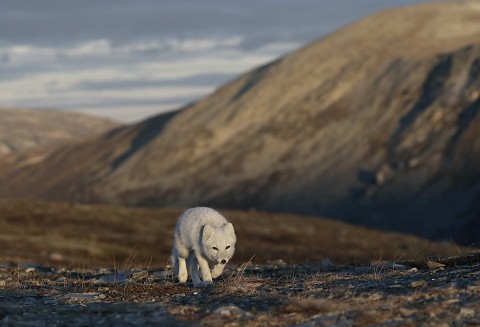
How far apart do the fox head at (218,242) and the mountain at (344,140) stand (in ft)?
268

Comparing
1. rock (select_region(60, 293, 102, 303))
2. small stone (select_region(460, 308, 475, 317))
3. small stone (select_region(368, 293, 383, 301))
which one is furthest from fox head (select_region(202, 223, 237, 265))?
small stone (select_region(460, 308, 475, 317))

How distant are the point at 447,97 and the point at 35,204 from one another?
6492 centimetres

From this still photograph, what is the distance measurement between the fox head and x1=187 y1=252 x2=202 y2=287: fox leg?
2.41 feet

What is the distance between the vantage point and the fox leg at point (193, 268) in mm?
16844

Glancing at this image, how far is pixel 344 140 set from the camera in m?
127

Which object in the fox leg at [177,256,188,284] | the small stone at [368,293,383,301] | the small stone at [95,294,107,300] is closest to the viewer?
the small stone at [368,293,383,301]

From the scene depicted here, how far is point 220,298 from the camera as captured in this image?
48.0 feet

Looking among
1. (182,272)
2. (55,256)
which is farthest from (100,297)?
(55,256)

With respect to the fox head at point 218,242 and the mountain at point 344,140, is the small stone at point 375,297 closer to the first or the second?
the fox head at point 218,242

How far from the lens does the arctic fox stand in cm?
1614

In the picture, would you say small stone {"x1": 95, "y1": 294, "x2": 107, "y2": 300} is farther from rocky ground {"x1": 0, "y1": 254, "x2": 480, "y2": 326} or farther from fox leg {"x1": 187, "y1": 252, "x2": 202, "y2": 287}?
fox leg {"x1": 187, "y1": 252, "x2": 202, "y2": 287}

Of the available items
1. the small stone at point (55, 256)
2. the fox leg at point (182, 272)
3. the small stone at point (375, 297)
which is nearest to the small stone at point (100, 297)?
the fox leg at point (182, 272)

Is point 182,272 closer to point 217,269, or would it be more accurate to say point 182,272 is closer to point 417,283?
point 217,269

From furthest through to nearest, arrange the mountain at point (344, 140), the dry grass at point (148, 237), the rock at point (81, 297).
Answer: the mountain at point (344, 140) < the dry grass at point (148, 237) < the rock at point (81, 297)
